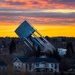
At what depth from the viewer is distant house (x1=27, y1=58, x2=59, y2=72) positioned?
47.7 metres

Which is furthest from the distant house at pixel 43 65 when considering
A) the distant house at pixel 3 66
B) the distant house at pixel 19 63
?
the distant house at pixel 3 66

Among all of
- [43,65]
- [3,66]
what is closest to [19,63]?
[43,65]

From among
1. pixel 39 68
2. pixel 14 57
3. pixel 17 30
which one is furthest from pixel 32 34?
pixel 39 68

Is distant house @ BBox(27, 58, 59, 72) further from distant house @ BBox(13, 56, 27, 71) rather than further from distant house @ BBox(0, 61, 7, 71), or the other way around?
distant house @ BBox(0, 61, 7, 71)

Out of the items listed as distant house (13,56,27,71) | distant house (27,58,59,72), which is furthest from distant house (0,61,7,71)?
distant house (27,58,59,72)

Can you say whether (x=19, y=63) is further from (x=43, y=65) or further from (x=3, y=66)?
(x=3, y=66)

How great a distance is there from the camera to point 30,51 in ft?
191

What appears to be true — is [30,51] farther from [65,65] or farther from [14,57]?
[65,65]

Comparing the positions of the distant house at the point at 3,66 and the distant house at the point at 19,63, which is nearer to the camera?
the distant house at the point at 3,66

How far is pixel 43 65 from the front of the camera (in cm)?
4853

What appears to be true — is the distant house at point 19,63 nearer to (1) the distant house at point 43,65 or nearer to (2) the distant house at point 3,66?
(1) the distant house at point 43,65

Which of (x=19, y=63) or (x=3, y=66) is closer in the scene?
(x=3, y=66)

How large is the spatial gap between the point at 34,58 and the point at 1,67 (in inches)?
181

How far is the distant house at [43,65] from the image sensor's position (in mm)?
47688
